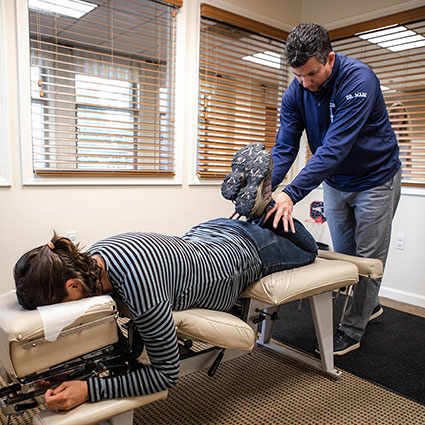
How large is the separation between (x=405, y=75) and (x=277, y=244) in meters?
2.01

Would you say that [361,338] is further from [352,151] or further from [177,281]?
[177,281]

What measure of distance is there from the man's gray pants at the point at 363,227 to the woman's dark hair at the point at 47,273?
55.6 inches

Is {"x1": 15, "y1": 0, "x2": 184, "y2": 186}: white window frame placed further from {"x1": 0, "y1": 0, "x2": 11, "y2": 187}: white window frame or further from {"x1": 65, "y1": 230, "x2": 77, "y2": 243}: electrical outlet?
{"x1": 65, "y1": 230, "x2": 77, "y2": 243}: electrical outlet

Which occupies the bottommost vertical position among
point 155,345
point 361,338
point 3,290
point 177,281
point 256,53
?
point 361,338

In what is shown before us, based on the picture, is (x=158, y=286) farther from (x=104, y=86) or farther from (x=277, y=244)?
(x=104, y=86)

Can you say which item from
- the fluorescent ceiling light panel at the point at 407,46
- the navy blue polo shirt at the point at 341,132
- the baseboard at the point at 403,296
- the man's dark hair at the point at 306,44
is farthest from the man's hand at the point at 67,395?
the fluorescent ceiling light panel at the point at 407,46

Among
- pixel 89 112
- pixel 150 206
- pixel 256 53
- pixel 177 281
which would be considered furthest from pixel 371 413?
pixel 256 53

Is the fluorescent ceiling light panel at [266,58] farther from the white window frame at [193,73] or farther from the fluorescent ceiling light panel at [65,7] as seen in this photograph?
the fluorescent ceiling light panel at [65,7]

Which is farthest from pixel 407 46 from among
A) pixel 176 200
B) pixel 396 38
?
pixel 176 200

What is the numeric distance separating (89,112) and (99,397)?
6.01 ft

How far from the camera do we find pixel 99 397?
3.26 ft

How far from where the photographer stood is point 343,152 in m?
1.70

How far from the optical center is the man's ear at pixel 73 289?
0.98 meters

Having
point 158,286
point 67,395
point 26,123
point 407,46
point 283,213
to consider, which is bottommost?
point 67,395
